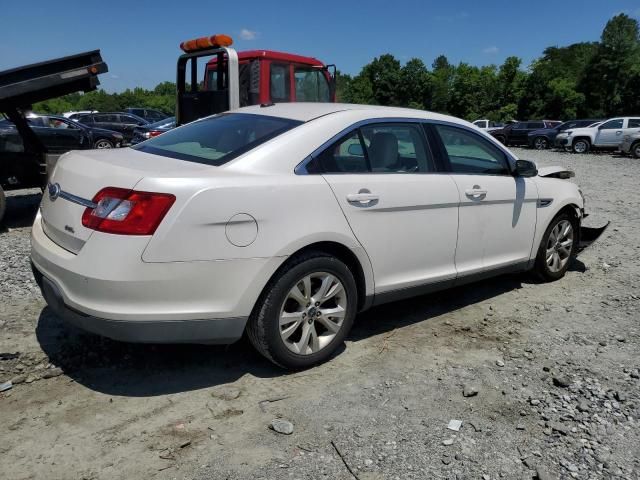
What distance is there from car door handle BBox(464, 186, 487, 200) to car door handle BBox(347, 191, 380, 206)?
94cm

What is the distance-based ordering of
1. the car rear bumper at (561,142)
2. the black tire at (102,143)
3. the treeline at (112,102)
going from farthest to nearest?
the treeline at (112,102), the car rear bumper at (561,142), the black tire at (102,143)

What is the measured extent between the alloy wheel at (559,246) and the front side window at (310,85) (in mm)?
5464

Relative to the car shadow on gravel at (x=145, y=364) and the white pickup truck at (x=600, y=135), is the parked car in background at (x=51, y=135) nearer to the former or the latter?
the car shadow on gravel at (x=145, y=364)

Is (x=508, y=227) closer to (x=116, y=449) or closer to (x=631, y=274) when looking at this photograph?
(x=631, y=274)

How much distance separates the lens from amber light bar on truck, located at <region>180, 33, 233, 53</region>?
8.02 meters

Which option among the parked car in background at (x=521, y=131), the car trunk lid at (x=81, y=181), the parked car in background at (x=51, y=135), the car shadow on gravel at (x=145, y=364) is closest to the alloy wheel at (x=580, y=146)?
the parked car in background at (x=521, y=131)

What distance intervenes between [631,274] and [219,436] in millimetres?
4727

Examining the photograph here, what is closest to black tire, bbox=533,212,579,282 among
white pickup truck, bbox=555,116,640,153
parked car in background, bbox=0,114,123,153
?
parked car in background, bbox=0,114,123,153

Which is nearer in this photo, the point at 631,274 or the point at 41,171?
the point at 631,274

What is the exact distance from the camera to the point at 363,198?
347 cm

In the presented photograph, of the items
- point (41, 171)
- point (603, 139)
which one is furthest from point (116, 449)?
point (603, 139)

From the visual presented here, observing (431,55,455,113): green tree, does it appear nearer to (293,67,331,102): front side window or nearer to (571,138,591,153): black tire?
(571,138,591,153): black tire

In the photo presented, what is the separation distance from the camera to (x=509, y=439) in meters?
2.81

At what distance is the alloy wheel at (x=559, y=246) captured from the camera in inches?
205
